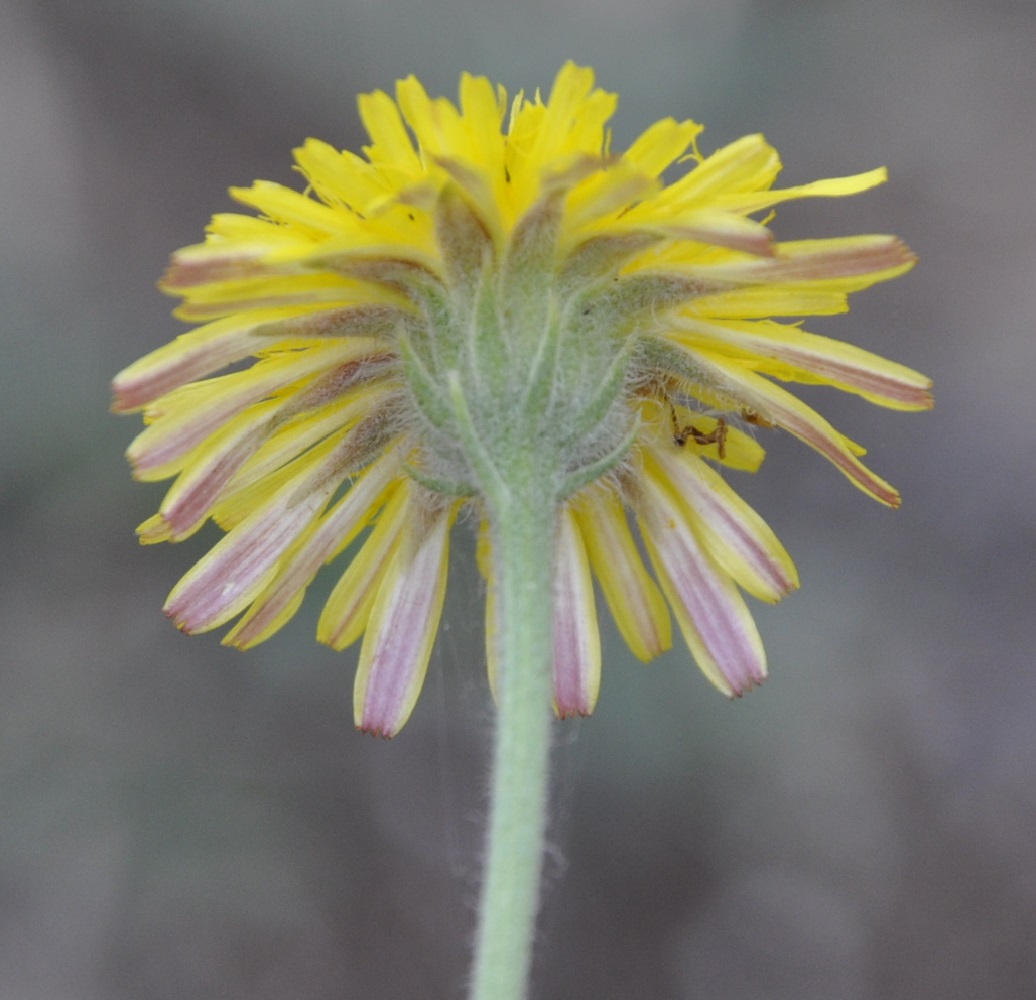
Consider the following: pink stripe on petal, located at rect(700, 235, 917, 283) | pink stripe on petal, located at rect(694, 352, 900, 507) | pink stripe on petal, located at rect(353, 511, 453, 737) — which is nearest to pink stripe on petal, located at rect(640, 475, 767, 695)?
pink stripe on petal, located at rect(694, 352, 900, 507)

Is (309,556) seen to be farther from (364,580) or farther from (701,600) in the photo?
(701,600)

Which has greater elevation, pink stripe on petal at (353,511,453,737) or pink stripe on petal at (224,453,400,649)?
pink stripe on petal at (224,453,400,649)

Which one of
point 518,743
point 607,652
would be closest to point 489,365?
point 518,743

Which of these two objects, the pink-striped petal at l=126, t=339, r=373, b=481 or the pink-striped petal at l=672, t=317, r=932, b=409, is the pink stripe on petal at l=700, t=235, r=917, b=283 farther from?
the pink-striped petal at l=126, t=339, r=373, b=481

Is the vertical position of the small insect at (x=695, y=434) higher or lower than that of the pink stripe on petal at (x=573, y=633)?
higher

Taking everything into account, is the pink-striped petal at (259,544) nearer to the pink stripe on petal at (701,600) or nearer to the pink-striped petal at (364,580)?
the pink-striped petal at (364,580)

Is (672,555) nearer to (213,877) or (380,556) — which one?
(380,556)

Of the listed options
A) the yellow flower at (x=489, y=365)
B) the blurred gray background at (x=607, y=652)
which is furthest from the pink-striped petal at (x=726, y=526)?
the blurred gray background at (x=607, y=652)
